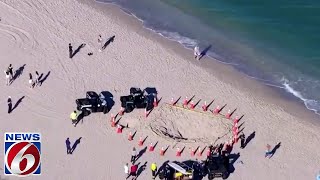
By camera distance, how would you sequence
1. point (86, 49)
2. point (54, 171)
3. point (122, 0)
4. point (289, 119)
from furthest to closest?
1. point (122, 0)
2. point (86, 49)
3. point (289, 119)
4. point (54, 171)

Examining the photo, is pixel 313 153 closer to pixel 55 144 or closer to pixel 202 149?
pixel 202 149

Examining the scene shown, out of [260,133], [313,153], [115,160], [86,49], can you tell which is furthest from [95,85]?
[313,153]

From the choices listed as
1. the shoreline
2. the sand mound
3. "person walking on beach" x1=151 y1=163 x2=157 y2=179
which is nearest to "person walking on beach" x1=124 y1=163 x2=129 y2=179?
"person walking on beach" x1=151 y1=163 x2=157 y2=179

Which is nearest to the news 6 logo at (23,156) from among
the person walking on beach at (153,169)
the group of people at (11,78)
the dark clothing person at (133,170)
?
the dark clothing person at (133,170)

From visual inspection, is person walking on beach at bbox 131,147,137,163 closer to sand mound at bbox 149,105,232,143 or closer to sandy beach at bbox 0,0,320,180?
sandy beach at bbox 0,0,320,180

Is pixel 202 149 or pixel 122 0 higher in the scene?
pixel 122 0

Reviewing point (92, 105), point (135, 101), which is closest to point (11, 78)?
point (92, 105)
